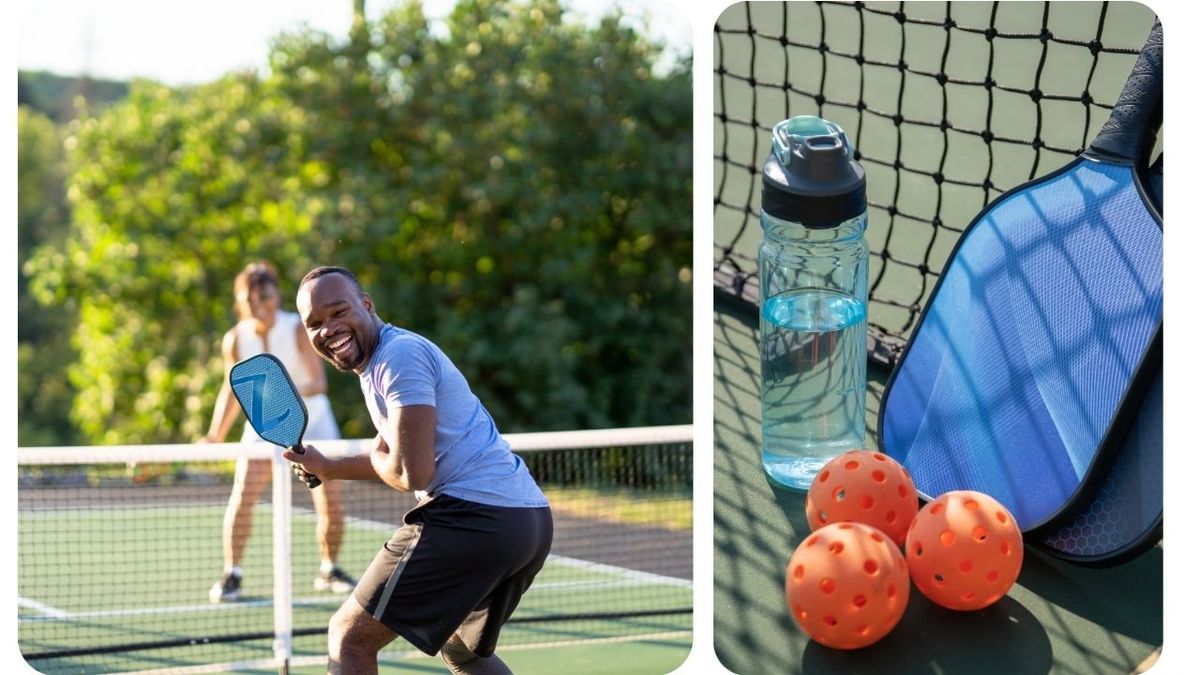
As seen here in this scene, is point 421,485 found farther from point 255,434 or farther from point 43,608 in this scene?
point 43,608

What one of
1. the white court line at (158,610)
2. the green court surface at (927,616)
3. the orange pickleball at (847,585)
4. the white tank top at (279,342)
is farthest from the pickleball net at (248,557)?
the orange pickleball at (847,585)

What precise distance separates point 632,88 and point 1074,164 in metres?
4.45

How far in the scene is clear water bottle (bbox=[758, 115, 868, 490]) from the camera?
9.79 ft

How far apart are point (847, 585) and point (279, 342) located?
8.81ft

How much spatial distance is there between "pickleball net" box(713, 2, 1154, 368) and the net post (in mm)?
1280

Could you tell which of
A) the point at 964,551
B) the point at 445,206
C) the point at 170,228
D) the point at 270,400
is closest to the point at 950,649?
the point at 964,551

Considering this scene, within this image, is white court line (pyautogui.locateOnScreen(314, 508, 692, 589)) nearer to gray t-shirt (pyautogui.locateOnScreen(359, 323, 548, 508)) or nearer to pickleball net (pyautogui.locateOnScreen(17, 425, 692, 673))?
pickleball net (pyautogui.locateOnScreen(17, 425, 692, 673))

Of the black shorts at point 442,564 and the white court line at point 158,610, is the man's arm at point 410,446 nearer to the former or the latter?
the black shorts at point 442,564

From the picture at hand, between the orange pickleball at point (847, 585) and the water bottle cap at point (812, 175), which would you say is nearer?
the orange pickleball at point (847, 585)

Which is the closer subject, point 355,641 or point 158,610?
point 355,641

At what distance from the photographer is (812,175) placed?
2559 millimetres

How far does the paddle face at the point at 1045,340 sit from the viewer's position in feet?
8.66

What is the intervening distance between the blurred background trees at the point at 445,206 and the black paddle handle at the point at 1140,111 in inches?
175

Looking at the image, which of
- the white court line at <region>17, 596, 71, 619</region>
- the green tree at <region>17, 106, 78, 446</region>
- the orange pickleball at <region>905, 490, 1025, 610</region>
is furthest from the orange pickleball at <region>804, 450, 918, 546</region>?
the green tree at <region>17, 106, 78, 446</region>
